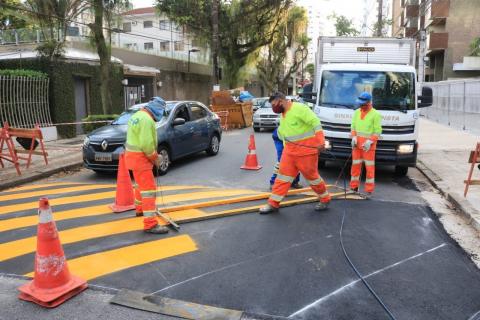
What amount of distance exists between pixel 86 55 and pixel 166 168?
12659 millimetres

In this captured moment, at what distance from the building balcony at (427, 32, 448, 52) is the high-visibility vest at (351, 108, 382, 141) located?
36.1 meters

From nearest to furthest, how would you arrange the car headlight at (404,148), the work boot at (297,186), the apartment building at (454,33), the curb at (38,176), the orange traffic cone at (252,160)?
the work boot at (297,186)
the car headlight at (404,148)
the curb at (38,176)
the orange traffic cone at (252,160)
the apartment building at (454,33)

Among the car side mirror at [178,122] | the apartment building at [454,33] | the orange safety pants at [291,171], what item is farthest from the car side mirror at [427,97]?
the apartment building at [454,33]

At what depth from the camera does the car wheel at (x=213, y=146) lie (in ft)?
40.9

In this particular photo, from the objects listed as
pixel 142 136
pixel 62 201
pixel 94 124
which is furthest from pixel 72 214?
pixel 94 124

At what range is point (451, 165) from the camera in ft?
35.9

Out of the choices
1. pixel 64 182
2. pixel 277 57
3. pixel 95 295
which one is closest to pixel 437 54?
pixel 277 57

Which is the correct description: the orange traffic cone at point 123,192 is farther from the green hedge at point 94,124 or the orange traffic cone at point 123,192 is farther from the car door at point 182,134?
the green hedge at point 94,124

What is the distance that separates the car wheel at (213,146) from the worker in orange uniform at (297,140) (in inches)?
241

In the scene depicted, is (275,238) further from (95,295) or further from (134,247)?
(95,295)

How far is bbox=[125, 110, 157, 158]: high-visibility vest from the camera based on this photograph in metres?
5.54

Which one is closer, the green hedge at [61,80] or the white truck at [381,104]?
the white truck at [381,104]

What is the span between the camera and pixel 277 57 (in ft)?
148

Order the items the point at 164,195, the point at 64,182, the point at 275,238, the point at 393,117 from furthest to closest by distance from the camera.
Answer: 1. the point at 64,182
2. the point at 393,117
3. the point at 164,195
4. the point at 275,238
